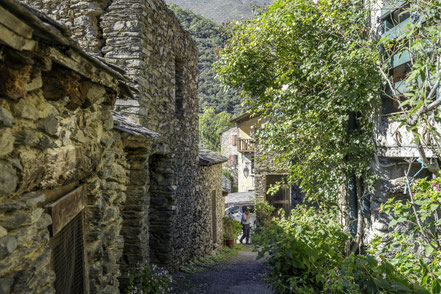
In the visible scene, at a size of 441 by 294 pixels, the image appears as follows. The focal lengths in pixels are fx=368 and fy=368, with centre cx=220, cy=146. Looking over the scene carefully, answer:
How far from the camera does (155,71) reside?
5.93 meters

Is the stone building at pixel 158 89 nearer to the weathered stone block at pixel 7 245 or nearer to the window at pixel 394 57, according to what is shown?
the weathered stone block at pixel 7 245

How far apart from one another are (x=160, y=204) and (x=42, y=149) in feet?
15.5

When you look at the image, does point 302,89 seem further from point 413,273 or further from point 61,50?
point 61,50

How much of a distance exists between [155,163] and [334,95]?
3.20 metres

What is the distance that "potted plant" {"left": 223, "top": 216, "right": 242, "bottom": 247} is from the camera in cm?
1254

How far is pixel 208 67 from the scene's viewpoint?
44.5 meters

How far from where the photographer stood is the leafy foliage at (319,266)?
303cm

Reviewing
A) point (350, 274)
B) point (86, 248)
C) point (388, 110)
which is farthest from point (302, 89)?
point (86, 248)

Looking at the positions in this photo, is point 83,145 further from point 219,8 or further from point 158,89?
point 219,8

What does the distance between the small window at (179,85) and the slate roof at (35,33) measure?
17.9ft

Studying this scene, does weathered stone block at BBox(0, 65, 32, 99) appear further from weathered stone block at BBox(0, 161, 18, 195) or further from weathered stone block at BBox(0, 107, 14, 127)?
weathered stone block at BBox(0, 161, 18, 195)

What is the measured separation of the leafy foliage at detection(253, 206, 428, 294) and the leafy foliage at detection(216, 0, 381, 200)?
1124 mm

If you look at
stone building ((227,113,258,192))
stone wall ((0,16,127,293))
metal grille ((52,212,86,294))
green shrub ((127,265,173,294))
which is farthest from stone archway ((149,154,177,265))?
stone building ((227,113,258,192))

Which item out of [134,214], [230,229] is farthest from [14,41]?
[230,229]
